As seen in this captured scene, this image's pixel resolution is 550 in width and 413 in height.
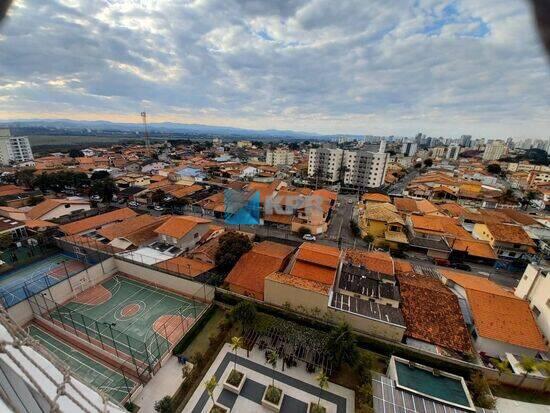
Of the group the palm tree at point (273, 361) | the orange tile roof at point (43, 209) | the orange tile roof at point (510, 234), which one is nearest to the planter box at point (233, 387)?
the palm tree at point (273, 361)

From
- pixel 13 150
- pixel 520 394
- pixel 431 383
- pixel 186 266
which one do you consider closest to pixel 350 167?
pixel 186 266

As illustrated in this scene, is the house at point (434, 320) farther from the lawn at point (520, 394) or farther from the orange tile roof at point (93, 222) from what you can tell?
the orange tile roof at point (93, 222)

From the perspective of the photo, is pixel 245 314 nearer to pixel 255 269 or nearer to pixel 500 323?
pixel 255 269

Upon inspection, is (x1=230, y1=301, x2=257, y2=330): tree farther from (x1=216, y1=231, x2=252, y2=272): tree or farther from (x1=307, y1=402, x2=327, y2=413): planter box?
(x1=216, y1=231, x2=252, y2=272): tree

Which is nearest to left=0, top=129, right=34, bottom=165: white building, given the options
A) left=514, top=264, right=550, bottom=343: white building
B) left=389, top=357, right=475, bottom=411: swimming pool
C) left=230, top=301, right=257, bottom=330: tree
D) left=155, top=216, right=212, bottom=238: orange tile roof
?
left=155, top=216, right=212, bottom=238: orange tile roof

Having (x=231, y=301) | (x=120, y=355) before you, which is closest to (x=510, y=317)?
(x=231, y=301)

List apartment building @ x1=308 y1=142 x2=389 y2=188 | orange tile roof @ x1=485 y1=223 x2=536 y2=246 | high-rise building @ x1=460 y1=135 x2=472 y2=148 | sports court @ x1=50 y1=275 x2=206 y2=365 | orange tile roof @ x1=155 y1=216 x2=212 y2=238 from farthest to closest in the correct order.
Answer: high-rise building @ x1=460 y1=135 x2=472 y2=148 < apartment building @ x1=308 y1=142 x2=389 y2=188 < orange tile roof @ x1=485 y1=223 x2=536 y2=246 < orange tile roof @ x1=155 y1=216 x2=212 y2=238 < sports court @ x1=50 y1=275 x2=206 y2=365

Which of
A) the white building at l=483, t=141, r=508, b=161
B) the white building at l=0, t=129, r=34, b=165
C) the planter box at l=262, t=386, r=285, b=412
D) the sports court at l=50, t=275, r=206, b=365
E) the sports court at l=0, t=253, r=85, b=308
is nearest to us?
the planter box at l=262, t=386, r=285, b=412
